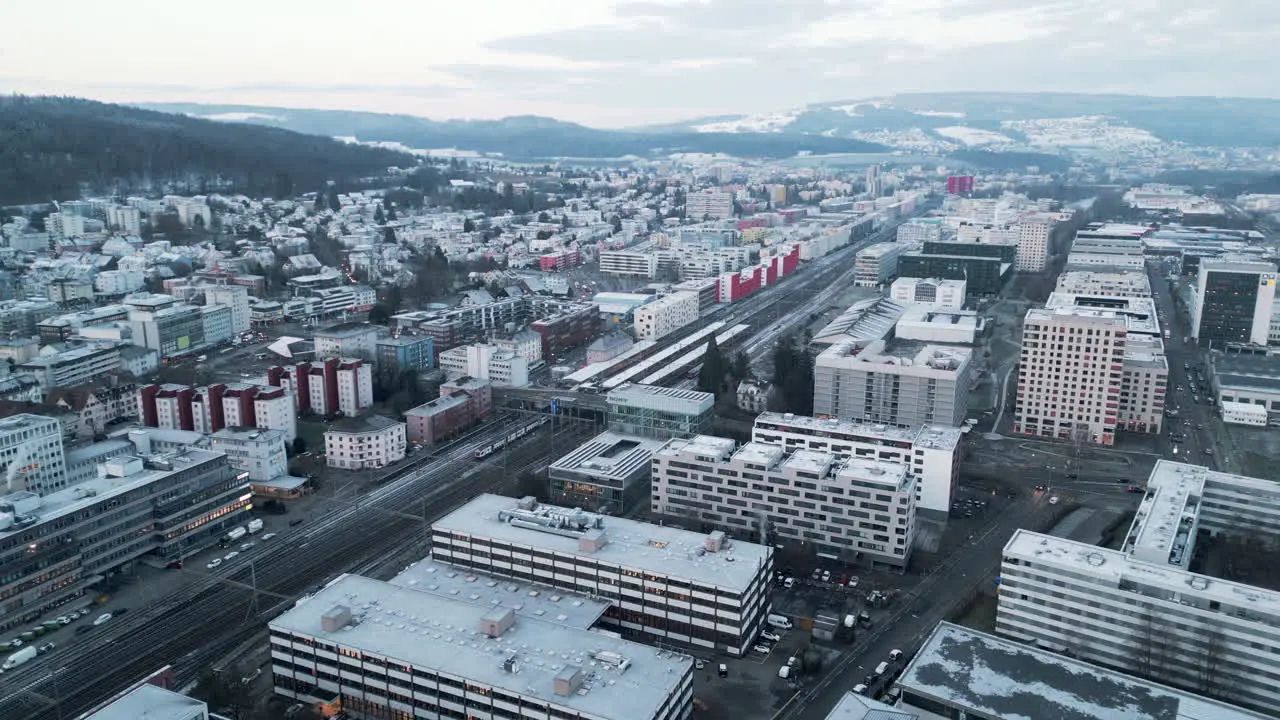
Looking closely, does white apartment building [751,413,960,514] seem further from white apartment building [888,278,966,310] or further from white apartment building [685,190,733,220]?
white apartment building [685,190,733,220]

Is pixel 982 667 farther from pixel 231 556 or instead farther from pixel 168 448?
pixel 168 448

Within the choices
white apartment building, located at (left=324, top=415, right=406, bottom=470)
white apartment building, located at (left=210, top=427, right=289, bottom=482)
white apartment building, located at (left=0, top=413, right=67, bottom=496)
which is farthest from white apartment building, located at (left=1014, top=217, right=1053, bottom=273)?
white apartment building, located at (left=0, top=413, right=67, bottom=496)

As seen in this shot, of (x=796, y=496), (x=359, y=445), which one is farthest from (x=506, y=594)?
(x=359, y=445)

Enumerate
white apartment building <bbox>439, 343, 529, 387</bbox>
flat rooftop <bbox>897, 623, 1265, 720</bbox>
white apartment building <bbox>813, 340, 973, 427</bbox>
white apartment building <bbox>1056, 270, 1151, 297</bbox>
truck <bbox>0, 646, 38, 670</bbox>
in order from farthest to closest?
white apartment building <bbox>1056, 270, 1151, 297</bbox>, white apartment building <bbox>439, 343, 529, 387</bbox>, white apartment building <bbox>813, 340, 973, 427</bbox>, truck <bbox>0, 646, 38, 670</bbox>, flat rooftop <bbox>897, 623, 1265, 720</bbox>

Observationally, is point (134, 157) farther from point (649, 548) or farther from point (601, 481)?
point (649, 548)

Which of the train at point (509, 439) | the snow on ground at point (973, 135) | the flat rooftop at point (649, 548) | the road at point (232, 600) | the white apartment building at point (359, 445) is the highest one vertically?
the snow on ground at point (973, 135)

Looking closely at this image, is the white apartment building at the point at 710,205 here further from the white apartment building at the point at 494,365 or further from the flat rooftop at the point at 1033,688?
the flat rooftop at the point at 1033,688

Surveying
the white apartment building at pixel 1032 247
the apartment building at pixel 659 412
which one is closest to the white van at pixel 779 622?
the apartment building at pixel 659 412

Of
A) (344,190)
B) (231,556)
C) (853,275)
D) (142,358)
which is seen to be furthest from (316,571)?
(344,190)
